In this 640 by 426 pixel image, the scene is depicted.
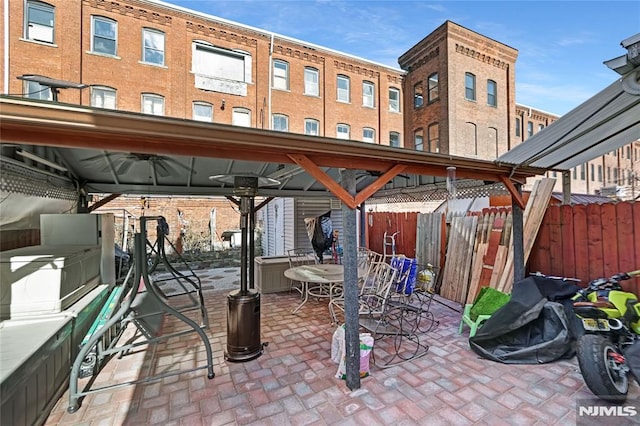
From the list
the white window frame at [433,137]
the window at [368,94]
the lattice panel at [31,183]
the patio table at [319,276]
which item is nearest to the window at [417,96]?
the white window frame at [433,137]

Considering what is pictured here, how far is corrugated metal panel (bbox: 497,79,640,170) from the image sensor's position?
299 cm

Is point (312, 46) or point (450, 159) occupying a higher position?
point (312, 46)

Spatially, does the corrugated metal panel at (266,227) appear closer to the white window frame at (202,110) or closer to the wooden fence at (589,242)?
the white window frame at (202,110)

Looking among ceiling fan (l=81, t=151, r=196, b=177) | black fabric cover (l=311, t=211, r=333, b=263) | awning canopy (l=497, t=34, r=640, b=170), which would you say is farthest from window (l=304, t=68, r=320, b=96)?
awning canopy (l=497, t=34, r=640, b=170)

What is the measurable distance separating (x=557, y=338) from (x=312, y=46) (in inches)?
514

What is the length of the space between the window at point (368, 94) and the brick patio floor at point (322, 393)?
1269 cm

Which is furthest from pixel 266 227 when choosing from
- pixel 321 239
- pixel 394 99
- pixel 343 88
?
pixel 394 99

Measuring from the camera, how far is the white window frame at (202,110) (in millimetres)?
10898

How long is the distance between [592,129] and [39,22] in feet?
45.1

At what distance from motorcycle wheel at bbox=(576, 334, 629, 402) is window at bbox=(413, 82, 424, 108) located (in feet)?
44.2

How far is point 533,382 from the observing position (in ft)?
9.01

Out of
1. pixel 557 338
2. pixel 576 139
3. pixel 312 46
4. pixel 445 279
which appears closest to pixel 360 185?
pixel 445 279

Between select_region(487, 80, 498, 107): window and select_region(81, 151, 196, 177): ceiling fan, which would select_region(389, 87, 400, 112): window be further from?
select_region(81, 151, 196, 177): ceiling fan

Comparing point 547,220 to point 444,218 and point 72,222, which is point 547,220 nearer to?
point 444,218
